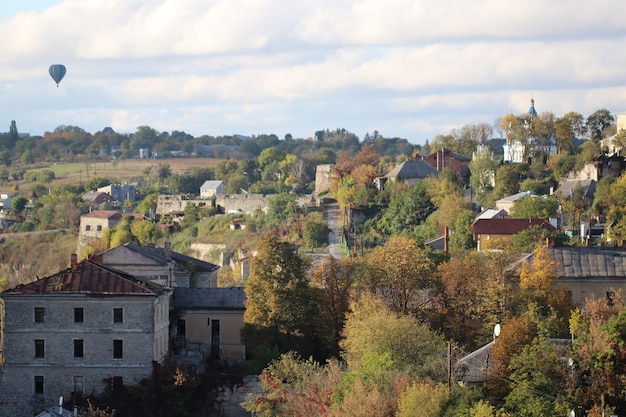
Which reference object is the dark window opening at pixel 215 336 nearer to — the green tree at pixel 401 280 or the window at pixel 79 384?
the window at pixel 79 384

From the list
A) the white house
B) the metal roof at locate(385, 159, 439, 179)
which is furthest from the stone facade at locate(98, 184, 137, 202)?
the metal roof at locate(385, 159, 439, 179)

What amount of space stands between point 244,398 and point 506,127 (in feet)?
157

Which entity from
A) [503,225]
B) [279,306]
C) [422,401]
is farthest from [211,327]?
[503,225]

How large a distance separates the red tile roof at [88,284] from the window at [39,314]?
0.58 metres

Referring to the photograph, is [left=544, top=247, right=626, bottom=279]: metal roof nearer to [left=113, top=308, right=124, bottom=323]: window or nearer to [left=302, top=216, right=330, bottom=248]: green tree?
[left=113, top=308, right=124, bottom=323]: window

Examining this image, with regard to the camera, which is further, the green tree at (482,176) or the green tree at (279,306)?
the green tree at (482,176)

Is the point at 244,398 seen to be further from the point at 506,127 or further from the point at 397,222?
the point at 506,127

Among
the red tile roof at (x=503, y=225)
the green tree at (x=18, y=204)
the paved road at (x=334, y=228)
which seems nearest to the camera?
the red tile roof at (x=503, y=225)

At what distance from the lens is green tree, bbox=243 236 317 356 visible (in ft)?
159

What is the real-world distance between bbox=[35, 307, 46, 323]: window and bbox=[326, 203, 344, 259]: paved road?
26.7m

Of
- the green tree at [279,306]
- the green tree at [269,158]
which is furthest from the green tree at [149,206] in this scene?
the green tree at [279,306]

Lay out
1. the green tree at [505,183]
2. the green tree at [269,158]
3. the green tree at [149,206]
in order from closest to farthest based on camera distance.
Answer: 1. the green tree at [505,183]
2. the green tree at [149,206]
3. the green tree at [269,158]

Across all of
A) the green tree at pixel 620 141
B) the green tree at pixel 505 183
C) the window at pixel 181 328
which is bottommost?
the window at pixel 181 328

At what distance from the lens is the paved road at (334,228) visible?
7541 cm
